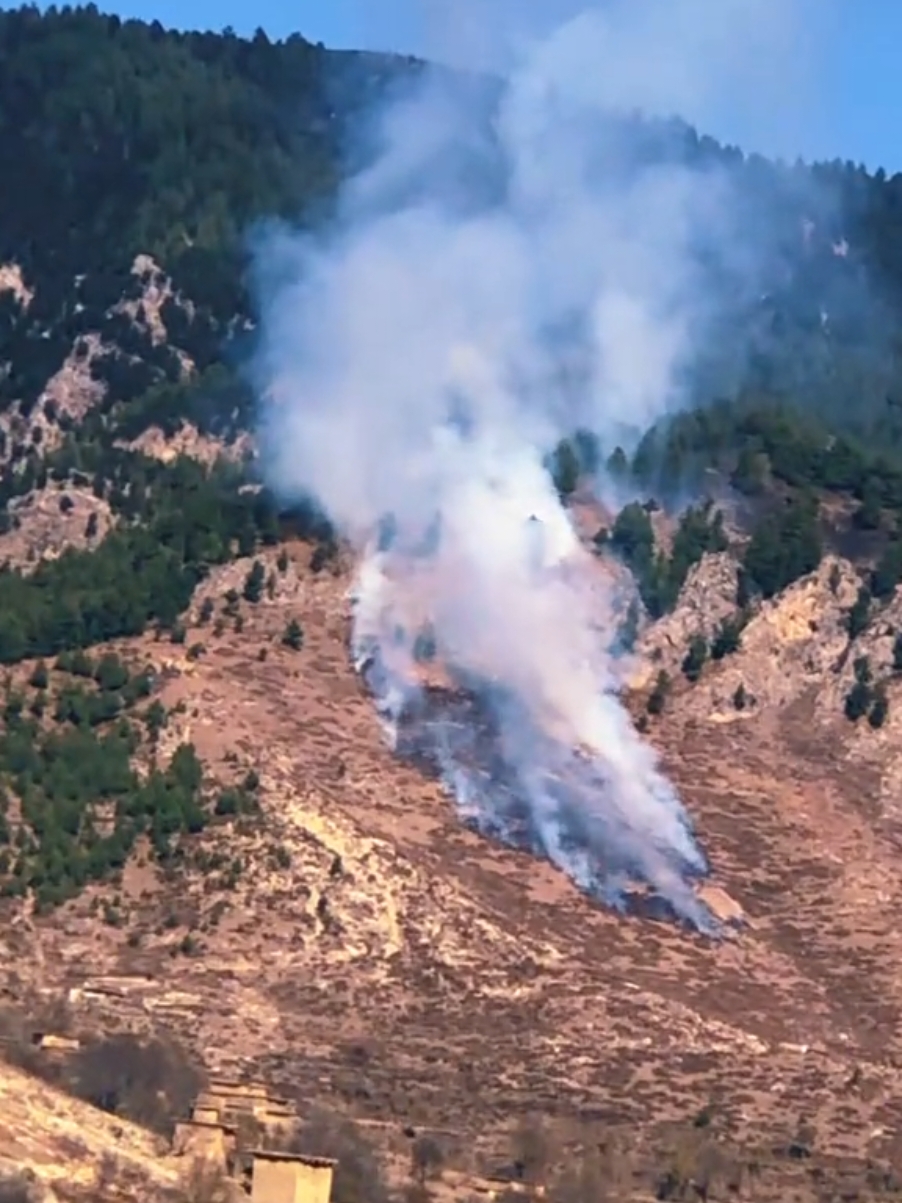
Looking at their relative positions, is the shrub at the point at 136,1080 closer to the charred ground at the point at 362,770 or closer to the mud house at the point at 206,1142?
the mud house at the point at 206,1142

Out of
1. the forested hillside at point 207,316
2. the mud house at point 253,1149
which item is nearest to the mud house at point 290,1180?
the mud house at point 253,1149

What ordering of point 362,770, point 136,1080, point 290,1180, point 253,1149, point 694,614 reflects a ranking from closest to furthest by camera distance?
point 290,1180
point 253,1149
point 136,1080
point 362,770
point 694,614

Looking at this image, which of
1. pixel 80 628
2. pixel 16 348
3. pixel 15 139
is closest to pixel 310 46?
pixel 15 139

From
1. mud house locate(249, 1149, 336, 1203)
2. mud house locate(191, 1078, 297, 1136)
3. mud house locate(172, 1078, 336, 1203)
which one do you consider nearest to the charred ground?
mud house locate(172, 1078, 336, 1203)

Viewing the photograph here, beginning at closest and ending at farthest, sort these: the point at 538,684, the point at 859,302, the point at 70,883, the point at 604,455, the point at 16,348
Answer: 1. the point at 70,883
2. the point at 538,684
3. the point at 604,455
4. the point at 16,348
5. the point at 859,302

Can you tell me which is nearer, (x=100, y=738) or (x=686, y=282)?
(x=100, y=738)

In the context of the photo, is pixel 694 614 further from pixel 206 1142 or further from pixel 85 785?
pixel 206 1142

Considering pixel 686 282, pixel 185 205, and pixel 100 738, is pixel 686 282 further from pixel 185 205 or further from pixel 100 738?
pixel 100 738

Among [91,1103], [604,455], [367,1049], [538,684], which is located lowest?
[91,1103]

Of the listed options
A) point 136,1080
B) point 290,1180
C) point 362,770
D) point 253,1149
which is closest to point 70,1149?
point 290,1180
